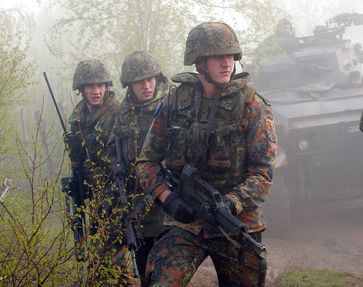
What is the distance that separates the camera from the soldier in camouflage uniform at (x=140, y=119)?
4.42 meters

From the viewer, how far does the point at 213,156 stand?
11.1ft

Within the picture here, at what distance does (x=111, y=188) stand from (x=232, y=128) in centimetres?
153

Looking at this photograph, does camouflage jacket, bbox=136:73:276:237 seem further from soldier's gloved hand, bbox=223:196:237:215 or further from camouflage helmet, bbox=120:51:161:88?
camouflage helmet, bbox=120:51:161:88

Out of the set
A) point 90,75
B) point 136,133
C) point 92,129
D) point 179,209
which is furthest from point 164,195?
point 90,75

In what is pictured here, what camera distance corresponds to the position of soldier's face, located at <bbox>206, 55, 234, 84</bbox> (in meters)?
3.42

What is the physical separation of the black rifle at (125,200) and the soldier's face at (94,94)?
0.72 meters

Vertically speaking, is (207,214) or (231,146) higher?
(231,146)

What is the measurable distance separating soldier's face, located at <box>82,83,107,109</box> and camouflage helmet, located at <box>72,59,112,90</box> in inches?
1.7

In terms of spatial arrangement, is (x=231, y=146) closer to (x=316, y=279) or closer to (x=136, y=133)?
(x=136, y=133)

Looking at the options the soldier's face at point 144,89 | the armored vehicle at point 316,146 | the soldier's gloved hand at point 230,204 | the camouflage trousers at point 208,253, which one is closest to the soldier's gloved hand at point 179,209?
the camouflage trousers at point 208,253

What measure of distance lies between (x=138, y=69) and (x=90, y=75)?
733mm

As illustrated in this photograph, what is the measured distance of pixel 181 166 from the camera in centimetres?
350

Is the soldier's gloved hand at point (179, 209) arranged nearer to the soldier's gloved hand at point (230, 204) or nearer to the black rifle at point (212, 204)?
the black rifle at point (212, 204)

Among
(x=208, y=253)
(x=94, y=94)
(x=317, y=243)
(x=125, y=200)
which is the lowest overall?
(x=317, y=243)
